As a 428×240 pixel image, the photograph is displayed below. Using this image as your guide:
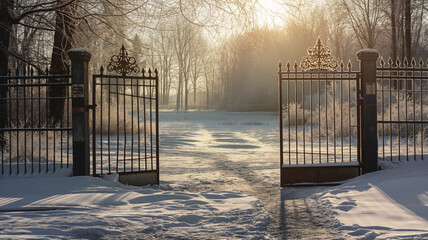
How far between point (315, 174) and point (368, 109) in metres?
1.85

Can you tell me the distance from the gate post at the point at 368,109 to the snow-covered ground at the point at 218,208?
0.42 meters

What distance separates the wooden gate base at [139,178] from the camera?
9134 mm

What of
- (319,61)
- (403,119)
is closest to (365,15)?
(403,119)

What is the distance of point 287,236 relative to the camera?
18.1 ft

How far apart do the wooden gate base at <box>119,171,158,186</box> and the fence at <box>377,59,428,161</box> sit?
5.11m

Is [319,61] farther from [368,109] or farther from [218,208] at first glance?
[218,208]

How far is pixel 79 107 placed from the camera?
8.57 metres

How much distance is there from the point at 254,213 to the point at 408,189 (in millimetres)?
2918

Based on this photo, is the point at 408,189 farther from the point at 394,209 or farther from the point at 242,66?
the point at 242,66

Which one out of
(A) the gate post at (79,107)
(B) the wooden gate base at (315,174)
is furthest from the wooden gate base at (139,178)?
(B) the wooden gate base at (315,174)

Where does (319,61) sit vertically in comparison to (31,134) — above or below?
above

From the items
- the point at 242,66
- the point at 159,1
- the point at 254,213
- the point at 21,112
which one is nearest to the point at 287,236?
the point at 254,213

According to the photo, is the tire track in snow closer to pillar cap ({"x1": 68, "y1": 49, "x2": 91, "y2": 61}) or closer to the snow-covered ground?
the snow-covered ground

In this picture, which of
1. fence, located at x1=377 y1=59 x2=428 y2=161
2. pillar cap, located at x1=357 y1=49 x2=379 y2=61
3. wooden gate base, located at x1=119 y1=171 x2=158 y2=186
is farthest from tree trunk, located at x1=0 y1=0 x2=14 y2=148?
fence, located at x1=377 y1=59 x2=428 y2=161
